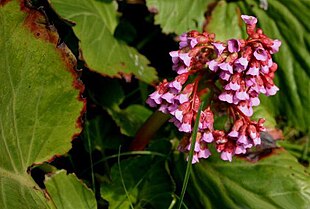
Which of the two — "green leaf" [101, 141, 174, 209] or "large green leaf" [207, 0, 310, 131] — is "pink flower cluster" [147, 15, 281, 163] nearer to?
"green leaf" [101, 141, 174, 209]

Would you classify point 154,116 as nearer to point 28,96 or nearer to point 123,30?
point 28,96

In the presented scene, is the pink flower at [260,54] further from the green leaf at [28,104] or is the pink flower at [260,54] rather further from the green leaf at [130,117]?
the green leaf at [130,117]

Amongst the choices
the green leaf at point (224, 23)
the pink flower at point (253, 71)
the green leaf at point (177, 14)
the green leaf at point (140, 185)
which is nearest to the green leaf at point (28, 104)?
the green leaf at point (140, 185)

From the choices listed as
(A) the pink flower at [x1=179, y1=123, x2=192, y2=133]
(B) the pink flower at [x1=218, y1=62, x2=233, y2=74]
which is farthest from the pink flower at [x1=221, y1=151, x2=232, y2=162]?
(B) the pink flower at [x1=218, y1=62, x2=233, y2=74]

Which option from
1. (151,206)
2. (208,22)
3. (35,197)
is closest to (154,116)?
(151,206)

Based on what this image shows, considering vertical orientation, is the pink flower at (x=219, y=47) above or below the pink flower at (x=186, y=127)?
above

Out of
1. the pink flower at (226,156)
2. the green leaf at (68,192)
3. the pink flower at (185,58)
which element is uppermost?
the pink flower at (185,58)
